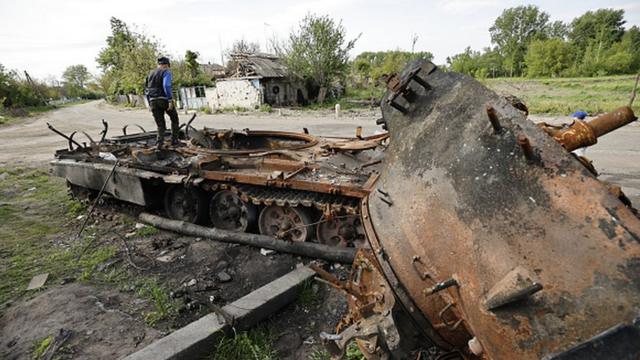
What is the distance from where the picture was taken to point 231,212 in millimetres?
5867

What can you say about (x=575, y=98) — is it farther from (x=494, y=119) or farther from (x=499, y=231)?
(x=499, y=231)

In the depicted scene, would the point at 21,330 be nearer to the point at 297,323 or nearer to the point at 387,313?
the point at 297,323

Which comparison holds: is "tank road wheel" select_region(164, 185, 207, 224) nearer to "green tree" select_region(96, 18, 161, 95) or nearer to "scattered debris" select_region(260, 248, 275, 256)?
"scattered debris" select_region(260, 248, 275, 256)

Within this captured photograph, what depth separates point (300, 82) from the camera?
31.1 meters

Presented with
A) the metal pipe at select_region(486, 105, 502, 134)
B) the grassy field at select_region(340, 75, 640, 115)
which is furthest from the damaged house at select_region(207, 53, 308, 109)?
the metal pipe at select_region(486, 105, 502, 134)

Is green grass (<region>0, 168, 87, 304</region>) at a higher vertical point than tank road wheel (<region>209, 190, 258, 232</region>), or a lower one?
lower

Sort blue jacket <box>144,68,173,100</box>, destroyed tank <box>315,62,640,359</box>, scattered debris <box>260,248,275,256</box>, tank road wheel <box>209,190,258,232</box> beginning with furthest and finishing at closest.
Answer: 1. blue jacket <box>144,68,173,100</box>
2. tank road wheel <box>209,190,258,232</box>
3. scattered debris <box>260,248,275,256</box>
4. destroyed tank <box>315,62,640,359</box>

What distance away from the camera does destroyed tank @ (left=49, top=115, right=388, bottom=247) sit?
4789 millimetres

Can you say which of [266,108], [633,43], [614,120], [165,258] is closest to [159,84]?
[165,258]

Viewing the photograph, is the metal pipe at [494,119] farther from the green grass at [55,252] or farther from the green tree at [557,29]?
the green tree at [557,29]

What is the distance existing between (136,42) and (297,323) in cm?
4435

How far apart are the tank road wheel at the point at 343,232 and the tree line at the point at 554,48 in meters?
40.8

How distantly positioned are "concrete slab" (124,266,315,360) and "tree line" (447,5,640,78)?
42.2m

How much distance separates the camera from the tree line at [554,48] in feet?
158
